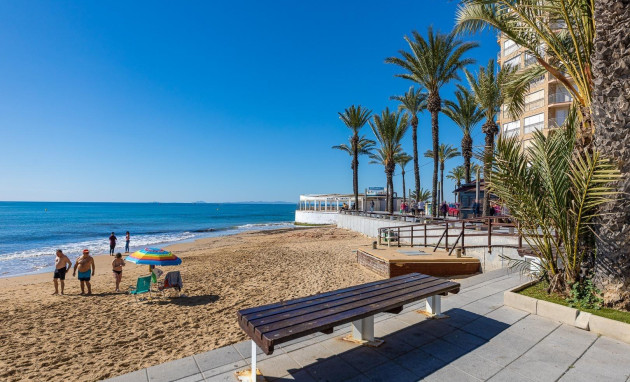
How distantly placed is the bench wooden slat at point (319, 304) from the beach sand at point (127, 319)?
9.39 feet

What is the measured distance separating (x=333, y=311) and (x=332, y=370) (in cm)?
60

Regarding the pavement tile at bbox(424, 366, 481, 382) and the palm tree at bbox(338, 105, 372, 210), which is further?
the palm tree at bbox(338, 105, 372, 210)

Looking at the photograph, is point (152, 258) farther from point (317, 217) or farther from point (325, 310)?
point (317, 217)

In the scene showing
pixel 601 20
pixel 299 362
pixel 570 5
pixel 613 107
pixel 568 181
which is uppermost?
pixel 570 5

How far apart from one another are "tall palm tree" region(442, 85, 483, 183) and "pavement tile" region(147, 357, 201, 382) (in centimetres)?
2426

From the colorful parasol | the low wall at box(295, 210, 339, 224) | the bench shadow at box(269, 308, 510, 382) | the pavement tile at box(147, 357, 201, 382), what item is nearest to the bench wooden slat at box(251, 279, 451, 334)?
the bench shadow at box(269, 308, 510, 382)

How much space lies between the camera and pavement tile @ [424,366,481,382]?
10.2 ft

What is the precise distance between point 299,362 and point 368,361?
76 cm

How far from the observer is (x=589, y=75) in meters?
5.10

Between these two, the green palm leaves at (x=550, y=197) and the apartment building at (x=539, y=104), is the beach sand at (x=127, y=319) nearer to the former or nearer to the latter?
the green palm leaves at (x=550, y=197)

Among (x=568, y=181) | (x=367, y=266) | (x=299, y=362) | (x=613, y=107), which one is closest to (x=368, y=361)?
(x=299, y=362)

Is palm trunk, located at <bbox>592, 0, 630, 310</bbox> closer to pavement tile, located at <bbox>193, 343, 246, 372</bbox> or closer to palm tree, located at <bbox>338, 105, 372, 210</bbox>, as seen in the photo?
pavement tile, located at <bbox>193, 343, 246, 372</bbox>

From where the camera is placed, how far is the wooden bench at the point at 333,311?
2.91 metres

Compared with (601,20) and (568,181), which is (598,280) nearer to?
(568,181)
